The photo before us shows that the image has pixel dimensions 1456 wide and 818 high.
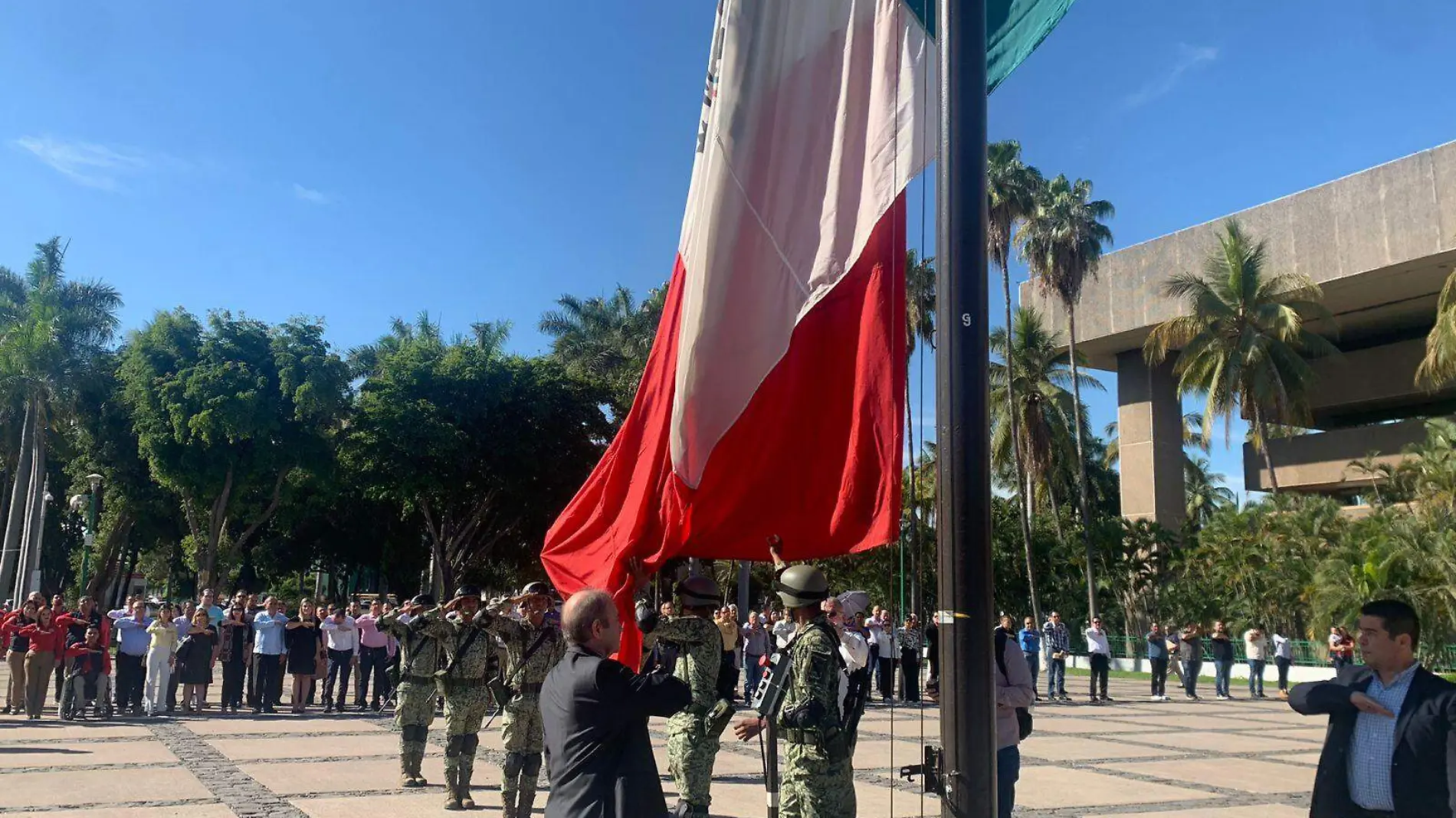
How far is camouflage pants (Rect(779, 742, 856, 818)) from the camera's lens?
4828 mm

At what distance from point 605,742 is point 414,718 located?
21.7 ft

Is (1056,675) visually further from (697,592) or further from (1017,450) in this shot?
(697,592)

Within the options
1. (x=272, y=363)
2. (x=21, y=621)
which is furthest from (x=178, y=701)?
(x=272, y=363)

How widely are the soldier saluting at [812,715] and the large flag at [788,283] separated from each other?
172 mm

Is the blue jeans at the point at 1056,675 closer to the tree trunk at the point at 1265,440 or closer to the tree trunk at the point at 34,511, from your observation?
the tree trunk at the point at 1265,440

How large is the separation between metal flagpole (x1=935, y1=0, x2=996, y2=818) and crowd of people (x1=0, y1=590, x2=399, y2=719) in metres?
12.2

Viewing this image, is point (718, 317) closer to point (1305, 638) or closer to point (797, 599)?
point (797, 599)

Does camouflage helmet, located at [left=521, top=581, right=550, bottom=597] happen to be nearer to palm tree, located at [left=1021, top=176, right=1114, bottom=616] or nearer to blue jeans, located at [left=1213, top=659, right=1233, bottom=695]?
blue jeans, located at [left=1213, top=659, right=1233, bottom=695]

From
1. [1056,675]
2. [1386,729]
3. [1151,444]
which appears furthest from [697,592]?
[1151,444]

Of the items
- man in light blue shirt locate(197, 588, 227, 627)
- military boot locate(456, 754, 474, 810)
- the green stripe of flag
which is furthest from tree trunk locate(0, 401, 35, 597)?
the green stripe of flag

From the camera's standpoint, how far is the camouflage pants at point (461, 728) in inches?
340

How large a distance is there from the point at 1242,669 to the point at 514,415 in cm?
2190

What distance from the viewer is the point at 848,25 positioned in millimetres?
4871

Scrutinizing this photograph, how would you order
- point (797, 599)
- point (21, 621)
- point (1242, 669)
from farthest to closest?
point (1242, 669) → point (21, 621) → point (797, 599)
